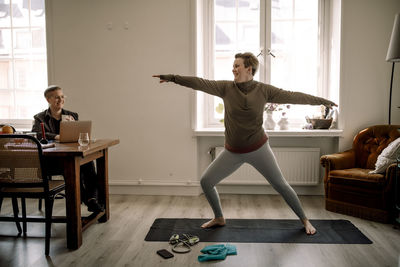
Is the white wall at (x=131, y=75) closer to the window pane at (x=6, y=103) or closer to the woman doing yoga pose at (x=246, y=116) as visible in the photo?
the window pane at (x=6, y=103)

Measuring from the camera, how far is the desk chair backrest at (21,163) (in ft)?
8.11

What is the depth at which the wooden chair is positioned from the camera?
247cm

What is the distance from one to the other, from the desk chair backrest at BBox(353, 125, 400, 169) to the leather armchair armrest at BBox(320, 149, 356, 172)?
0.36ft

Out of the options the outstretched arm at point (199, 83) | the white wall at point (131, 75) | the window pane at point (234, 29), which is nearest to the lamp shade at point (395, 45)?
the window pane at point (234, 29)

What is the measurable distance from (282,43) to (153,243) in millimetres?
2803

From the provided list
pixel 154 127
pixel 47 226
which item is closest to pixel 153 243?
pixel 47 226

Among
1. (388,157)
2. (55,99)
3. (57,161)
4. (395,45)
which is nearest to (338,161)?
(388,157)

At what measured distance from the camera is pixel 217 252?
2496 millimetres

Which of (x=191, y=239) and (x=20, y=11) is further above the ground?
(x=20, y=11)

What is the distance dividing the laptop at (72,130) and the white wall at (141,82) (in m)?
1.23

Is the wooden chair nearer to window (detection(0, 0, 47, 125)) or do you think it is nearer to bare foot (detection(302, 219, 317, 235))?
bare foot (detection(302, 219, 317, 235))

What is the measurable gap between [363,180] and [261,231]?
3.57ft

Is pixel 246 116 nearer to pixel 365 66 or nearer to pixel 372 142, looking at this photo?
pixel 372 142

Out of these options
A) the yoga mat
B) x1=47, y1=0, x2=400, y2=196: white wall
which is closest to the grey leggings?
the yoga mat
